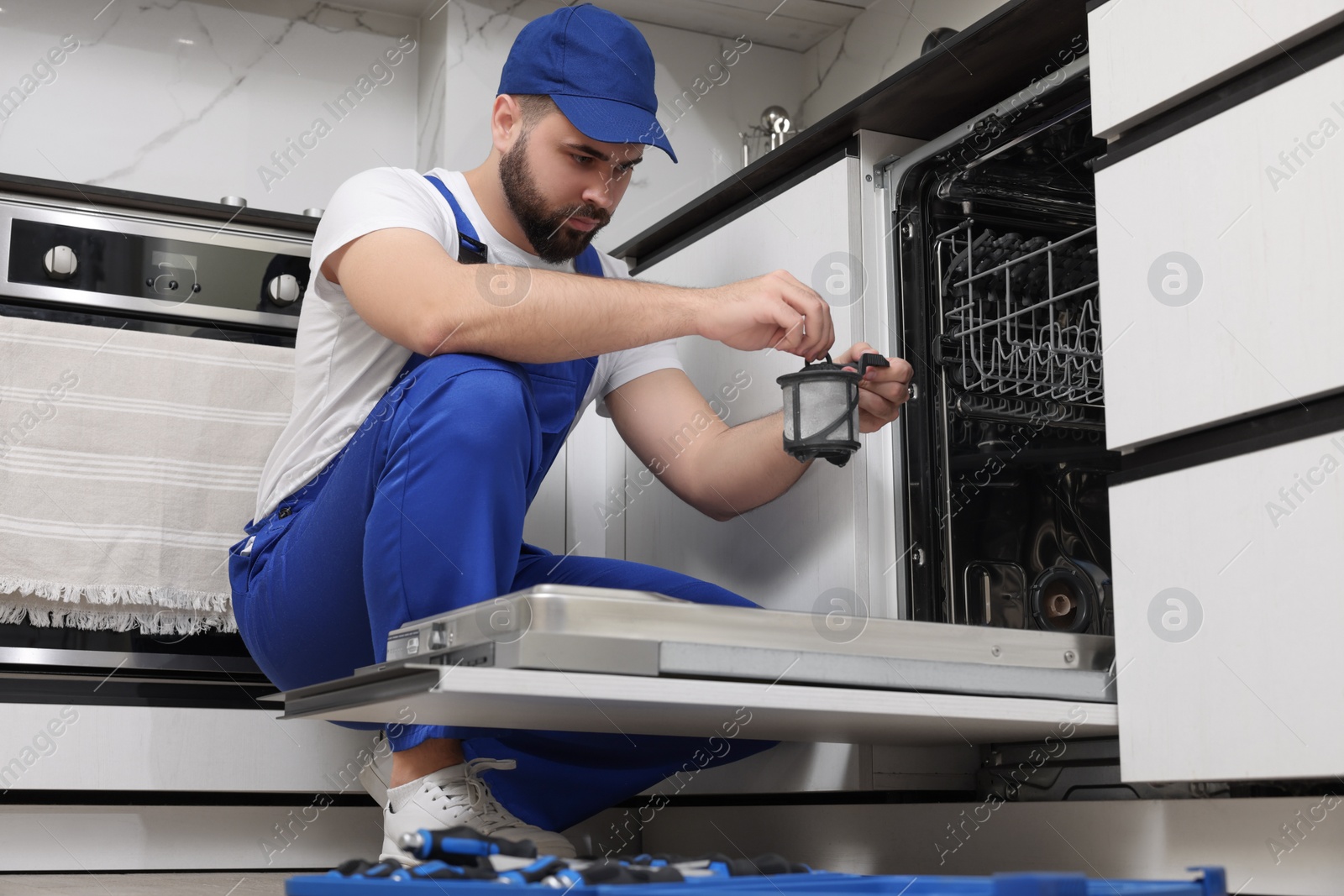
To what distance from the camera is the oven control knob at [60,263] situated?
6.03 feet

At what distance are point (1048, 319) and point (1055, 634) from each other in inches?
20.6

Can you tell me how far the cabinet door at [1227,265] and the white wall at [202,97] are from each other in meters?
1.63

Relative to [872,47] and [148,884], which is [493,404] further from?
[872,47]

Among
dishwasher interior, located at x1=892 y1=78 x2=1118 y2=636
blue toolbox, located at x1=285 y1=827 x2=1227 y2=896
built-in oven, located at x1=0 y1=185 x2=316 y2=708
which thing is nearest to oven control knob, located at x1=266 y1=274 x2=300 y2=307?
built-in oven, located at x1=0 y1=185 x2=316 y2=708

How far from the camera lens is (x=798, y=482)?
63.6 inches

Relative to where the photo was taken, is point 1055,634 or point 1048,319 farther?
point 1048,319

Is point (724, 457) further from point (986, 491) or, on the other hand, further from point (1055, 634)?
point (1055, 634)

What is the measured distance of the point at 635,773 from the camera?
1560 millimetres

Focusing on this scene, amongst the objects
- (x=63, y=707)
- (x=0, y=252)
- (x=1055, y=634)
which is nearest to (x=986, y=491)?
(x=1055, y=634)

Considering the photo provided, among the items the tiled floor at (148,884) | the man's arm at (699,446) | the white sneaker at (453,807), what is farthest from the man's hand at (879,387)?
the tiled floor at (148,884)

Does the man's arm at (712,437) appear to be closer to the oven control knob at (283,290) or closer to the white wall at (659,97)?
the oven control knob at (283,290)

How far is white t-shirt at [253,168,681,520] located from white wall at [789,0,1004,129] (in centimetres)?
98

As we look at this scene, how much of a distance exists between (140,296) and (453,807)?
3.32 ft

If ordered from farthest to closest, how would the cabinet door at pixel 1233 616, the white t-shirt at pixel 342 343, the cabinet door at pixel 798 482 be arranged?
the cabinet door at pixel 798 482, the white t-shirt at pixel 342 343, the cabinet door at pixel 1233 616
